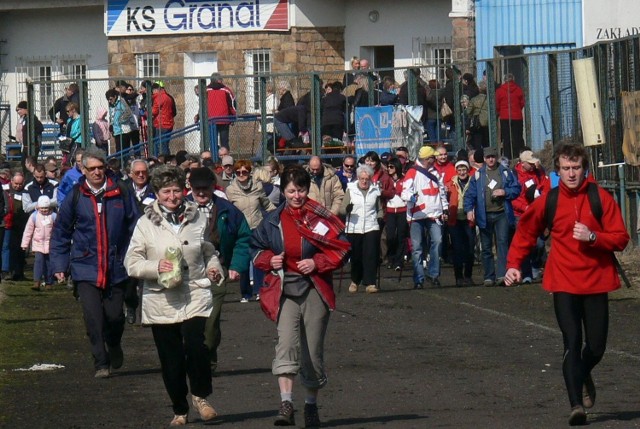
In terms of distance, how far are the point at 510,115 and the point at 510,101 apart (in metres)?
0.22

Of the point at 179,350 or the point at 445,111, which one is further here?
the point at 445,111

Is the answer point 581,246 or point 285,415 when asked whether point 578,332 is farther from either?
point 285,415

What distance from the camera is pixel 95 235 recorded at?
11.5 meters

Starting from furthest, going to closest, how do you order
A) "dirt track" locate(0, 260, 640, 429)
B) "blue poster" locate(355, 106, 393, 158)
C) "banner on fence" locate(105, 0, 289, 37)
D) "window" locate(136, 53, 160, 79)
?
"window" locate(136, 53, 160, 79) < "banner on fence" locate(105, 0, 289, 37) < "blue poster" locate(355, 106, 393, 158) < "dirt track" locate(0, 260, 640, 429)

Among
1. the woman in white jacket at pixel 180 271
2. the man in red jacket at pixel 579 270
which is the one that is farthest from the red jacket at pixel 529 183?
the woman in white jacket at pixel 180 271

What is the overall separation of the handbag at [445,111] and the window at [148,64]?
1480 cm

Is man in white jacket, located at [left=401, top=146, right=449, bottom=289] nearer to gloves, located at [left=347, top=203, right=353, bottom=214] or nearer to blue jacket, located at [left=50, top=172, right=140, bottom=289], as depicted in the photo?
gloves, located at [left=347, top=203, right=353, bottom=214]

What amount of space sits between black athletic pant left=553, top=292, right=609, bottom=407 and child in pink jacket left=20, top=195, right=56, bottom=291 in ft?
41.3

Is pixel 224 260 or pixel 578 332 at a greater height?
pixel 224 260

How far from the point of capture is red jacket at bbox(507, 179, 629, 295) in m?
9.10

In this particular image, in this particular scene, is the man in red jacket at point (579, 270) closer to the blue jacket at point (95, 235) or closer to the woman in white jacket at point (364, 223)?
the blue jacket at point (95, 235)

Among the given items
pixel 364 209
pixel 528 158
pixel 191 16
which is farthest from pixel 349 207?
pixel 191 16

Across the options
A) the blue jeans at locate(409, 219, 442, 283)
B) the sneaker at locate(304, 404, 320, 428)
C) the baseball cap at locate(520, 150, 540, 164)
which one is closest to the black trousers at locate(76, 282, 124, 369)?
the sneaker at locate(304, 404, 320, 428)

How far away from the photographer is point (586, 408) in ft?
30.8
